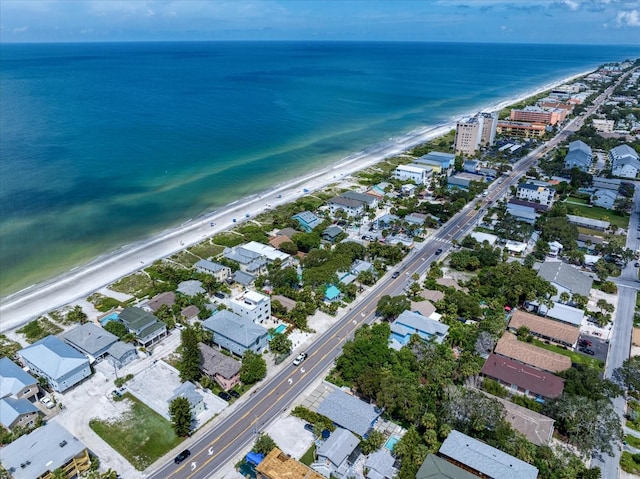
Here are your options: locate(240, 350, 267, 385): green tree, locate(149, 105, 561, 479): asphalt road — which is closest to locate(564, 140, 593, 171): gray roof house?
locate(149, 105, 561, 479): asphalt road

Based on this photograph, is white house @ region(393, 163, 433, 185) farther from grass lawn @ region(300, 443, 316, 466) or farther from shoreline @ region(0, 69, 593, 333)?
grass lawn @ region(300, 443, 316, 466)

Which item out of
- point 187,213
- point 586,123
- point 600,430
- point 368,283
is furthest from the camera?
point 586,123

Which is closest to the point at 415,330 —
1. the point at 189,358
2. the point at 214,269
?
the point at 189,358

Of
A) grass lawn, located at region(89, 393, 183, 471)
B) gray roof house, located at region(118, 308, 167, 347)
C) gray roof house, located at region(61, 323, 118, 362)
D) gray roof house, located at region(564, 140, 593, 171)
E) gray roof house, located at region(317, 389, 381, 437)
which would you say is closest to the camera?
grass lawn, located at region(89, 393, 183, 471)

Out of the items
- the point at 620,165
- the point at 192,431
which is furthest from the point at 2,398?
the point at 620,165

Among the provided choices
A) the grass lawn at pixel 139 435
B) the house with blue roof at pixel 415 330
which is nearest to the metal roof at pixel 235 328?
the grass lawn at pixel 139 435

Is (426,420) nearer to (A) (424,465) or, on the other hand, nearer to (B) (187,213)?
(A) (424,465)
